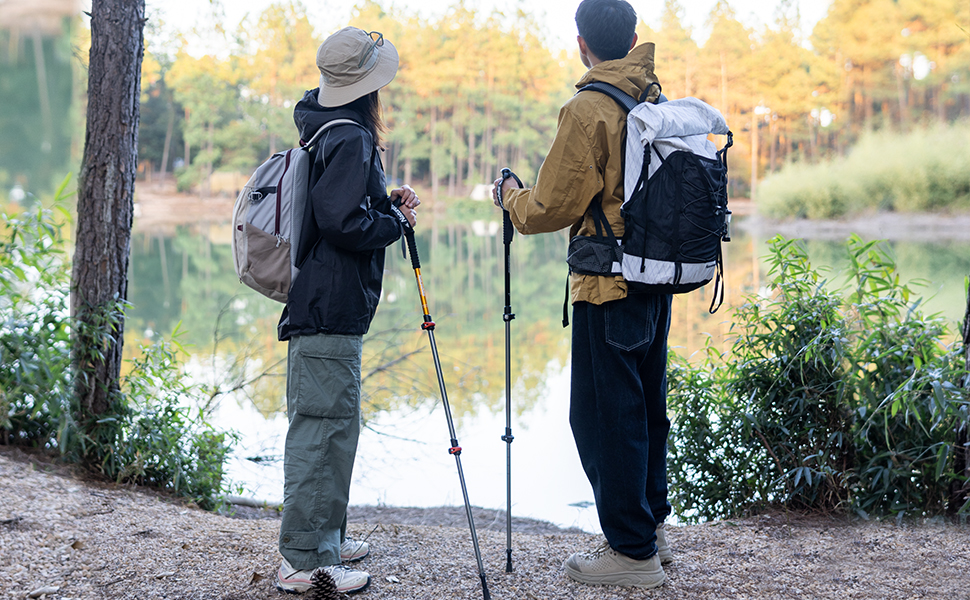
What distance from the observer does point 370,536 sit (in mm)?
2648

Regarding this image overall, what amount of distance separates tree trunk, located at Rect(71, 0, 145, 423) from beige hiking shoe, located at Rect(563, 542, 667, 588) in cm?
232

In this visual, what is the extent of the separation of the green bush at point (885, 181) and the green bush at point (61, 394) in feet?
59.5

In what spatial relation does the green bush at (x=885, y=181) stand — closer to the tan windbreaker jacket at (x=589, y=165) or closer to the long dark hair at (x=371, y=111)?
the tan windbreaker jacket at (x=589, y=165)

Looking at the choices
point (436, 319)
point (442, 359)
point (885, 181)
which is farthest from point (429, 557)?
point (885, 181)

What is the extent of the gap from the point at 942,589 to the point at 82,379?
3.34 metres

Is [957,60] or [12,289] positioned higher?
[957,60]

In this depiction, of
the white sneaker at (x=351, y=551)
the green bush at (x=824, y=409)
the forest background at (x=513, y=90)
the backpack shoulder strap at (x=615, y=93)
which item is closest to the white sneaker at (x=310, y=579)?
the white sneaker at (x=351, y=551)

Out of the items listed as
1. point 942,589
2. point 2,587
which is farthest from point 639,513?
point 2,587

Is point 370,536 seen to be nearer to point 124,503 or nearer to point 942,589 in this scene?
point 124,503

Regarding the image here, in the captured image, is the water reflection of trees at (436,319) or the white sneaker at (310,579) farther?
the water reflection of trees at (436,319)

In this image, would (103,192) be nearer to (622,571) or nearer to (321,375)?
(321,375)

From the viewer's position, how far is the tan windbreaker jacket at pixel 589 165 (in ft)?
6.43

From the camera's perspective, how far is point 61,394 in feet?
10.4

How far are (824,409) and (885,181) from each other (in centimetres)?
1855
